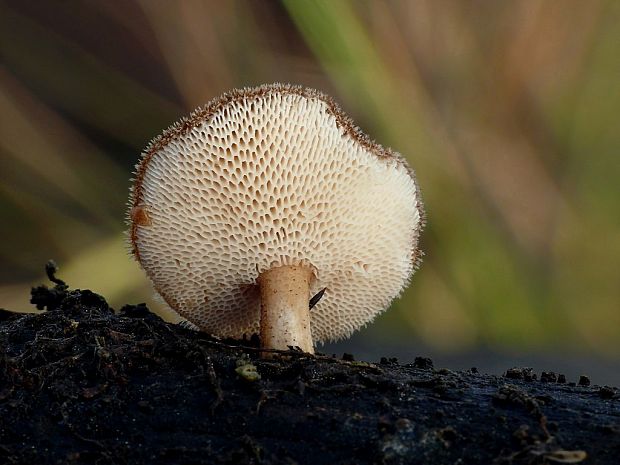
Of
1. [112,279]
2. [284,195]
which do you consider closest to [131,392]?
[284,195]

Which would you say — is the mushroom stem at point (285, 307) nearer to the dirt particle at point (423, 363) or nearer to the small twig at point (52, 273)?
the dirt particle at point (423, 363)

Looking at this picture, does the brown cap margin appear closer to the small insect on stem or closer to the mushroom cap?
the mushroom cap

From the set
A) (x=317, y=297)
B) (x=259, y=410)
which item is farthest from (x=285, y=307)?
(x=259, y=410)

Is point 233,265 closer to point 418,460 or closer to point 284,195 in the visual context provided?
point 284,195

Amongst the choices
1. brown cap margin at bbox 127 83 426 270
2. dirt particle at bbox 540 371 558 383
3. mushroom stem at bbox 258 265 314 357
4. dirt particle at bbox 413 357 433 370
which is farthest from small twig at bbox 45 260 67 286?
dirt particle at bbox 540 371 558 383

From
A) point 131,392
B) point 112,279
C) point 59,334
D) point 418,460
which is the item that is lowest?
point 418,460

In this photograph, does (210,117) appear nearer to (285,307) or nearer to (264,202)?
(264,202)
